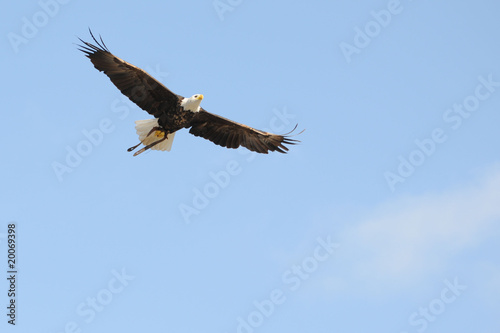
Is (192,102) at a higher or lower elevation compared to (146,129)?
lower

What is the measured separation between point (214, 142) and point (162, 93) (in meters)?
2.05

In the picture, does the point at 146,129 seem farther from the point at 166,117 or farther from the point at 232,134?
the point at 232,134

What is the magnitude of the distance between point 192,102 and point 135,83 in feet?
4.33

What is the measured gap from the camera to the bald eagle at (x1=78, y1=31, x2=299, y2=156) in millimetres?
17672

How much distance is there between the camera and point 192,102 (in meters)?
18.1

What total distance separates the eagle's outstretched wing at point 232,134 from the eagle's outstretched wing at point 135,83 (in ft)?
3.27

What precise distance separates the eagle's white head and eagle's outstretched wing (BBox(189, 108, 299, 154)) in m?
0.64

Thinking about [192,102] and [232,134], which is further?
[232,134]

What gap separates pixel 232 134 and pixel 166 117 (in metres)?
1.95

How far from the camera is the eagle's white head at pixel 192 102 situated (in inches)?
713

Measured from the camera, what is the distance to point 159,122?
727 inches

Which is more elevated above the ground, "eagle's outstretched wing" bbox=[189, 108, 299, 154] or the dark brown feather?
the dark brown feather

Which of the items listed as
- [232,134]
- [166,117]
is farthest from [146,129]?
[232,134]

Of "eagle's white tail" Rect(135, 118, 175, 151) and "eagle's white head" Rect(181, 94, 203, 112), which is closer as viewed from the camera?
"eagle's white head" Rect(181, 94, 203, 112)
